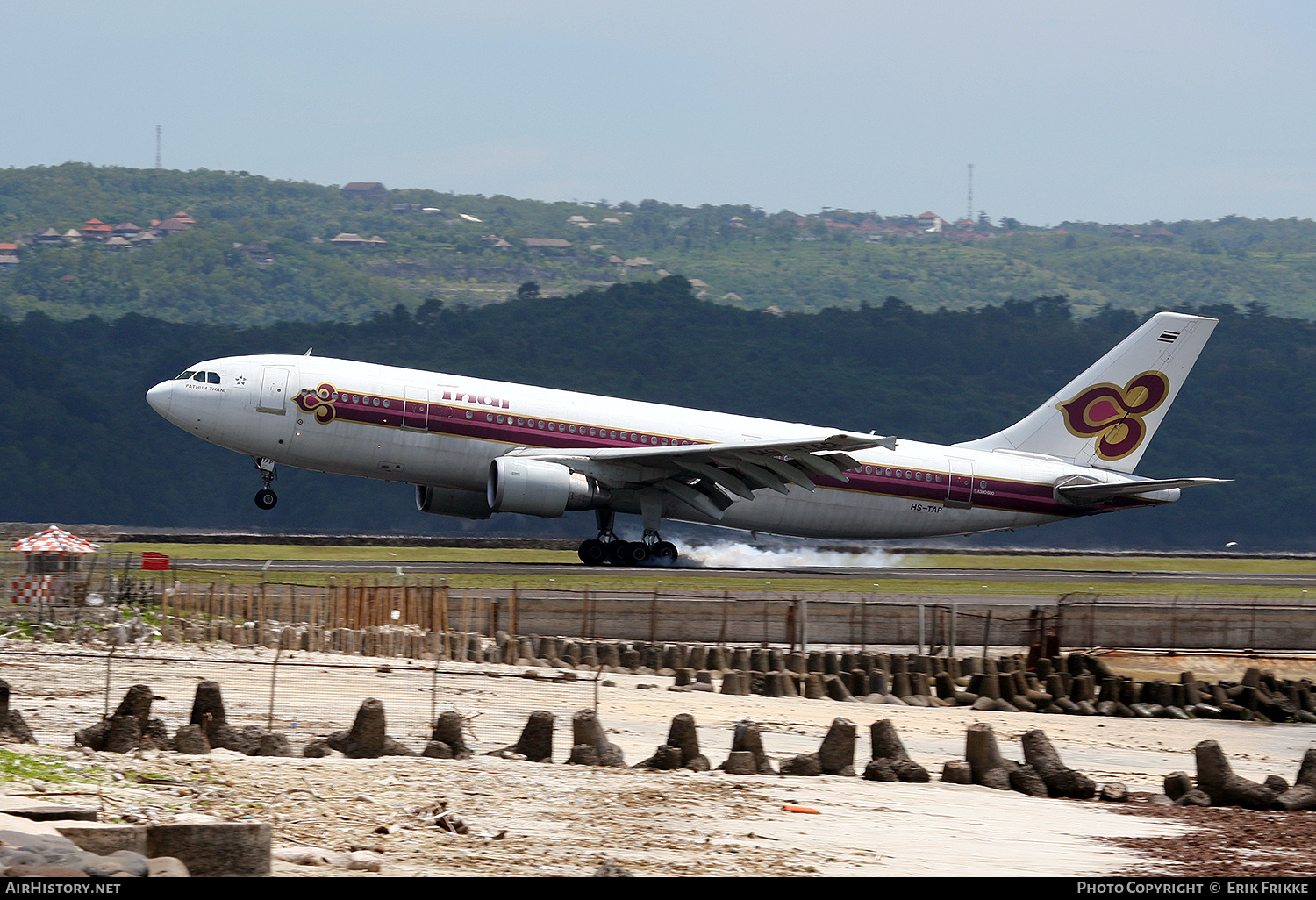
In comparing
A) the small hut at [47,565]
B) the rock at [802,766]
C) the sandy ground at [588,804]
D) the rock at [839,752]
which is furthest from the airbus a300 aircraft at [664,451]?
the rock at [802,766]

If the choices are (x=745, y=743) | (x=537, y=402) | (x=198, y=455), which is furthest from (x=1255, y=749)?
(x=198, y=455)

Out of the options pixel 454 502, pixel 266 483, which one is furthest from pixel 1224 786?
pixel 266 483

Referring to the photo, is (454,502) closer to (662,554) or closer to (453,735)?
(662,554)

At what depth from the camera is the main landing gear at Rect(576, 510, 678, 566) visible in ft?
138

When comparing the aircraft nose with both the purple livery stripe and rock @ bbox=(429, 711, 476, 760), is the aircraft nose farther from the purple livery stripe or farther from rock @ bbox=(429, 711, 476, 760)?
rock @ bbox=(429, 711, 476, 760)

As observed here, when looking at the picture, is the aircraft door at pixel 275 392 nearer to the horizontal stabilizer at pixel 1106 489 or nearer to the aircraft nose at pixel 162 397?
the aircraft nose at pixel 162 397

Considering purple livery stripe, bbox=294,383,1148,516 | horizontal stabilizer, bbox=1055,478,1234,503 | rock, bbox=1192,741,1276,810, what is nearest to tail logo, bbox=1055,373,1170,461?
horizontal stabilizer, bbox=1055,478,1234,503

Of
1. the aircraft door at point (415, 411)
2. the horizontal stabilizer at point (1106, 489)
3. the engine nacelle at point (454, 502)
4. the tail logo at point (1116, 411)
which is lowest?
the engine nacelle at point (454, 502)

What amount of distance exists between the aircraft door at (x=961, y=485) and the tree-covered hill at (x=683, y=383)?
4220 centimetres

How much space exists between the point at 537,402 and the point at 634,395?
75130 millimetres

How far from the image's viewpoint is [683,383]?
119750 mm

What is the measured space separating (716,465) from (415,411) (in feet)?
26.7

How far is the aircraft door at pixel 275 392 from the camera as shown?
38.9 m

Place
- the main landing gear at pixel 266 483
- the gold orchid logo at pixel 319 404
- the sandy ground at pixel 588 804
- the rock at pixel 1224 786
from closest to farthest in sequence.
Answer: the sandy ground at pixel 588 804, the rock at pixel 1224 786, the gold orchid logo at pixel 319 404, the main landing gear at pixel 266 483
